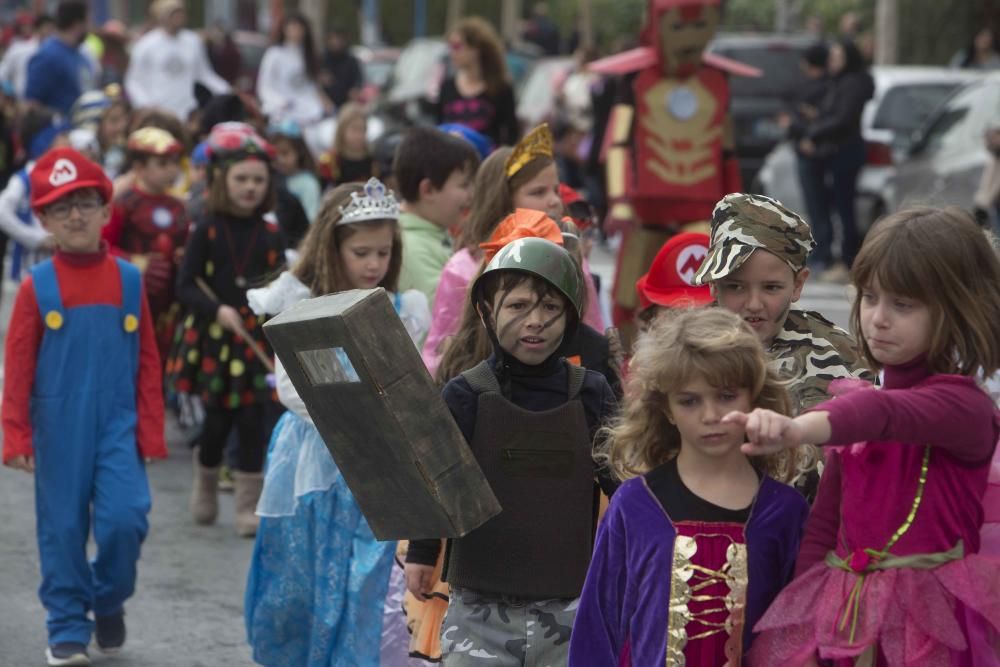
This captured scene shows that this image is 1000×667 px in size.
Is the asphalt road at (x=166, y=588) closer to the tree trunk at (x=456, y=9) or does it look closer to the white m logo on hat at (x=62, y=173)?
the white m logo on hat at (x=62, y=173)

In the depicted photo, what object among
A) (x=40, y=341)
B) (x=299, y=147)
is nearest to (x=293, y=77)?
(x=299, y=147)

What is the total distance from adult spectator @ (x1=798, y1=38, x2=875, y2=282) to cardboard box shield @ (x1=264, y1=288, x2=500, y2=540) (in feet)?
41.8

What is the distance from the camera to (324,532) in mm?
5891

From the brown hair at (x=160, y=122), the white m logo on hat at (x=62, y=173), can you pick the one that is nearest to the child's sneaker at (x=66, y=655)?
the white m logo on hat at (x=62, y=173)

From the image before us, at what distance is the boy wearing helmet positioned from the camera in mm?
4496

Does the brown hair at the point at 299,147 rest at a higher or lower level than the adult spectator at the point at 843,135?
higher

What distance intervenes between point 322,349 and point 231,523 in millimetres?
4727

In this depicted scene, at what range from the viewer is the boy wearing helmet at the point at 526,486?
4.50 m

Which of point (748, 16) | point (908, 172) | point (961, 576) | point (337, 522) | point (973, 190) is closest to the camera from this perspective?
point (961, 576)

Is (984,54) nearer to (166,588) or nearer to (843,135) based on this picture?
(843,135)

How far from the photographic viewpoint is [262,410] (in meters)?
8.45

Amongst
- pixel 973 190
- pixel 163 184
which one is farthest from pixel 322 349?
pixel 973 190

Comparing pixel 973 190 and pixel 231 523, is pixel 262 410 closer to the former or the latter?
pixel 231 523

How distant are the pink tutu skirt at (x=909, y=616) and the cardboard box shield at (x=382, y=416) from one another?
78 cm
